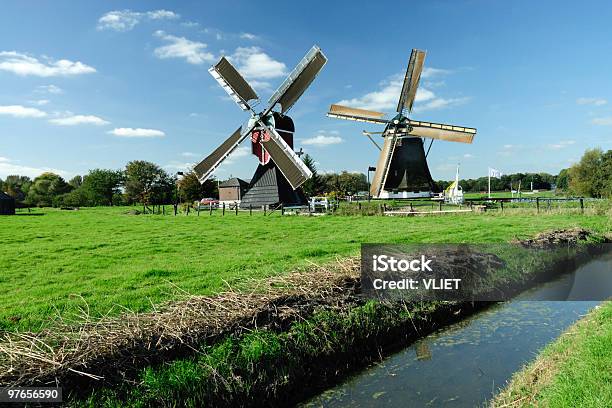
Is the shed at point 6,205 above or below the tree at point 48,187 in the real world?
below

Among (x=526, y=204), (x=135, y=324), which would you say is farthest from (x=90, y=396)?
(x=526, y=204)

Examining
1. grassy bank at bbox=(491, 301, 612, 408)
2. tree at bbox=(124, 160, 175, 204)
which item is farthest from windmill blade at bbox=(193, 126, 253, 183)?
tree at bbox=(124, 160, 175, 204)

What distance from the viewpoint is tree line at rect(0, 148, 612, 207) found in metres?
52.6

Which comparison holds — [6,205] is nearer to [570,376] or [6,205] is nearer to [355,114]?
[355,114]

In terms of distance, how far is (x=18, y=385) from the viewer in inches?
165

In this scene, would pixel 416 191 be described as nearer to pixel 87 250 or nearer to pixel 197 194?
pixel 87 250

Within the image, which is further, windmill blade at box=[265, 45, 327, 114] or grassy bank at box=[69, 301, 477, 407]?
windmill blade at box=[265, 45, 327, 114]

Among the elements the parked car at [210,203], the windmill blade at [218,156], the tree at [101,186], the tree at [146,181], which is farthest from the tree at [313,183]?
the tree at [101,186]

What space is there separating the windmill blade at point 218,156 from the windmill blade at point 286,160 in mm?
2080

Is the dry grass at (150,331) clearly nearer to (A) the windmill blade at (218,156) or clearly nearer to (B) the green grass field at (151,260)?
(B) the green grass field at (151,260)

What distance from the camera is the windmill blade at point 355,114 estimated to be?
32156mm

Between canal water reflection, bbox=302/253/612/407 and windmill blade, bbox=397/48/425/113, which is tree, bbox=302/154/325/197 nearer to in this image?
windmill blade, bbox=397/48/425/113

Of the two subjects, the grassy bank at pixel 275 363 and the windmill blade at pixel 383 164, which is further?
the windmill blade at pixel 383 164

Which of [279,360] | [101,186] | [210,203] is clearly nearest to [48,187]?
[101,186]
